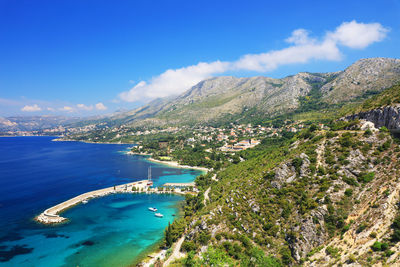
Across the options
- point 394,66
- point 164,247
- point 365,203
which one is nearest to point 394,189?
point 365,203

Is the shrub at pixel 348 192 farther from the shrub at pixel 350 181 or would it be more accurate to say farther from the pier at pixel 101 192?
the pier at pixel 101 192

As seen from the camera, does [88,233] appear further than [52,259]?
Yes

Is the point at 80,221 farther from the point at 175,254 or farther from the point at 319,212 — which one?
the point at 319,212

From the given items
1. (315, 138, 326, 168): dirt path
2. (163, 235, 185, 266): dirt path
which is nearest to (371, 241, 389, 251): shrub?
(315, 138, 326, 168): dirt path

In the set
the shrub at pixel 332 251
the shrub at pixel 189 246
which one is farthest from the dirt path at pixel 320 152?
the shrub at pixel 189 246

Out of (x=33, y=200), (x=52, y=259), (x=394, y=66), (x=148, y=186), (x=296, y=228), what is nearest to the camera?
(x=296, y=228)

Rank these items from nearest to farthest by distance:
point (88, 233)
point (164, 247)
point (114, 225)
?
point (164, 247)
point (88, 233)
point (114, 225)

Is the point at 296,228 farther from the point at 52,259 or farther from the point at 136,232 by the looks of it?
the point at 52,259

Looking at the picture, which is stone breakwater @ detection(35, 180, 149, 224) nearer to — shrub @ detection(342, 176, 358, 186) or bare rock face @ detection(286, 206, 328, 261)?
bare rock face @ detection(286, 206, 328, 261)
